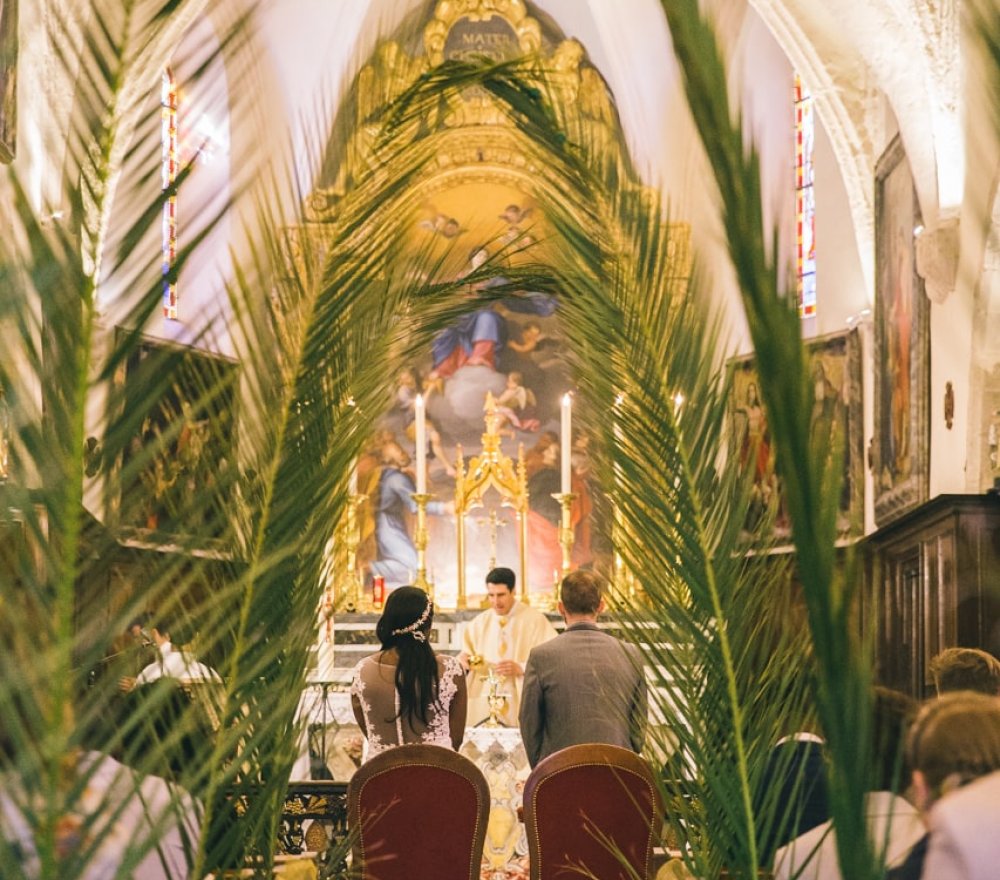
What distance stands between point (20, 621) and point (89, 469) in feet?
0.67

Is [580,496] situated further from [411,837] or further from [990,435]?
[411,837]

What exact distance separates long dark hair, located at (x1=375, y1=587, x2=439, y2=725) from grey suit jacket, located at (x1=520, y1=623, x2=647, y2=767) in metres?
0.34

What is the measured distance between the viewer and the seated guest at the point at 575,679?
523 cm

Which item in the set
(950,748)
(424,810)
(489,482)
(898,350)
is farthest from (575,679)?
(489,482)

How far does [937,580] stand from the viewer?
9.67 meters

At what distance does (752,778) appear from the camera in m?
2.47

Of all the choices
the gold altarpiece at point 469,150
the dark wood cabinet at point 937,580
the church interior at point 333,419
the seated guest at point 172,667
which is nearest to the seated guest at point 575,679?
the church interior at point 333,419

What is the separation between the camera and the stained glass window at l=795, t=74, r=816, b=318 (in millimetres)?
14227

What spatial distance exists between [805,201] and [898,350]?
3.57 m

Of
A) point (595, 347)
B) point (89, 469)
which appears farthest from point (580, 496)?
point (89, 469)

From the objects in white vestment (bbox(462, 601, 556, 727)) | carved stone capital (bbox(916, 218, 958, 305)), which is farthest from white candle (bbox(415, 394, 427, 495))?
carved stone capital (bbox(916, 218, 958, 305))

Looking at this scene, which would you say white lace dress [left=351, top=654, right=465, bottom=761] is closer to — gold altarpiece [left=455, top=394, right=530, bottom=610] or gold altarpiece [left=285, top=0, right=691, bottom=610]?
gold altarpiece [left=285, top=0, right=691, bottom=610]

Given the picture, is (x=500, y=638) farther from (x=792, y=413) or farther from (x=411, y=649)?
(x=792, y=413)

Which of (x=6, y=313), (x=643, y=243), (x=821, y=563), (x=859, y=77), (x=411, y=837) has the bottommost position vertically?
(x=411, y=837)
